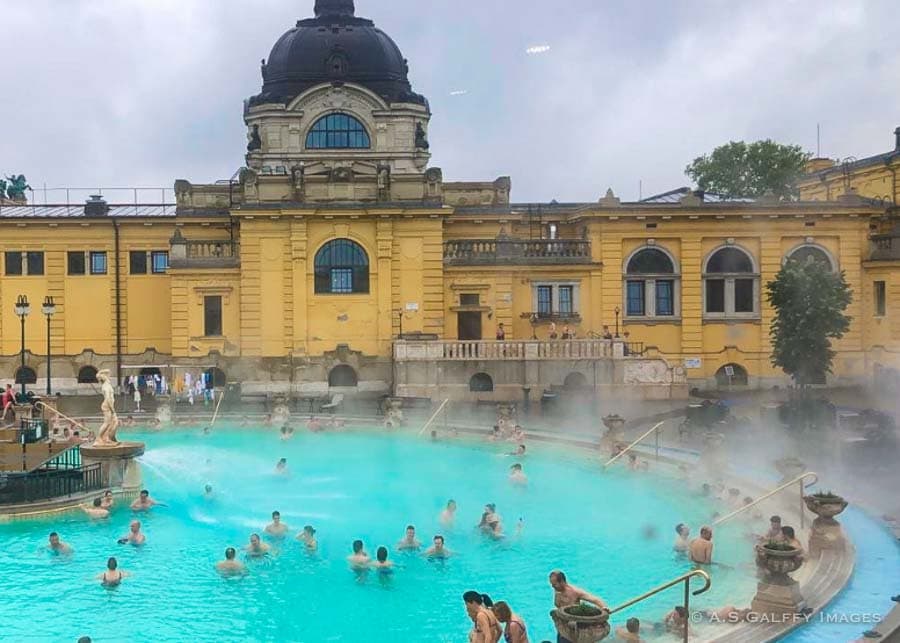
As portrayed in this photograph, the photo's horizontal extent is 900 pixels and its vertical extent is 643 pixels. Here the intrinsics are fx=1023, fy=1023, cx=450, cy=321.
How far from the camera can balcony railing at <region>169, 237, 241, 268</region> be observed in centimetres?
4406

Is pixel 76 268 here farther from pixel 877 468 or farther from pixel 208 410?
pixel 877 468

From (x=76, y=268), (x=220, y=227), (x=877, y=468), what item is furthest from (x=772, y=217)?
(x=76, y=268)

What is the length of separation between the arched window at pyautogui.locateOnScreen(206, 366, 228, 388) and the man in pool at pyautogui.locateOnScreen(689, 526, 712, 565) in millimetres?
28184

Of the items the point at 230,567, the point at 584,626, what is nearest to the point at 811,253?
the point at 230,567

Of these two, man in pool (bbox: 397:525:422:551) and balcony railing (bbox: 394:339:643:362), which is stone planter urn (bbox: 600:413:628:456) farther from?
man in pool (bbox: 397:525:422:551)

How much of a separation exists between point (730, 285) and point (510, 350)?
37.7 feet

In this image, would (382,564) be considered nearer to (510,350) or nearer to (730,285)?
Answer: (510,350)

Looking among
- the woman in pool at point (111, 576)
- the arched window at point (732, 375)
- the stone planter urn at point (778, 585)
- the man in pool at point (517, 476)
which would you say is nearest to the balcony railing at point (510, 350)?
the arched window at point (732, 375)

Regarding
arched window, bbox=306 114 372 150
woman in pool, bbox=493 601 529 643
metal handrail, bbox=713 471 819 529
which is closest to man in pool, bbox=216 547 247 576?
woman in pool, bbox=493 601 529 643

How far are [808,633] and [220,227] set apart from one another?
127 ft

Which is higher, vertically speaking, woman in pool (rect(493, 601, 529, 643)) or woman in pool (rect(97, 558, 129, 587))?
woman in pool (rect(493, 601, 529, 643))

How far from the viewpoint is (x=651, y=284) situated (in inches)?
1796

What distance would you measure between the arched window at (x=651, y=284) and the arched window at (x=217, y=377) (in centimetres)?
1788

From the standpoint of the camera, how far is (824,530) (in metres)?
18.4
